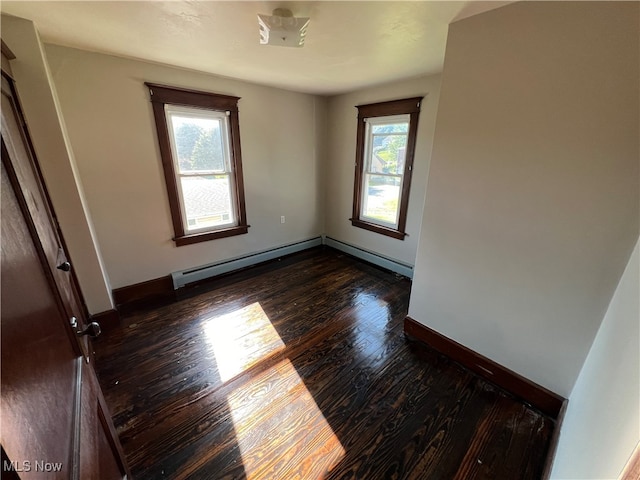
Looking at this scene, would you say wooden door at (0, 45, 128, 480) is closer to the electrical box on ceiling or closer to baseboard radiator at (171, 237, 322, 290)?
the electrical box on ceiling

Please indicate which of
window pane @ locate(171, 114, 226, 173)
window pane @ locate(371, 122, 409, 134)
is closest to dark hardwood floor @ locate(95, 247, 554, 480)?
window pane @ locate(171, 114, 226, 173)

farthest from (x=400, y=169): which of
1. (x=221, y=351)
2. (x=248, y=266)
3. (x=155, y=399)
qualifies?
(x=155, y=399)

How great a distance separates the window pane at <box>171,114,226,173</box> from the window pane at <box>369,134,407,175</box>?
1830mm

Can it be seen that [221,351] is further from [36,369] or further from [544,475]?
[544,475]

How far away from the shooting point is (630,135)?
112 centimetres

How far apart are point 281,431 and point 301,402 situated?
206mm

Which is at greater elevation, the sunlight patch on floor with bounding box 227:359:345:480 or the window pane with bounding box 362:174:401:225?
the window pane with bounding box 362:174:401:225

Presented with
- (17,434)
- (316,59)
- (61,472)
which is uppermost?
(316,59)

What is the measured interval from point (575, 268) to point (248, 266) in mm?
3095

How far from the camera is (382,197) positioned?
336cm

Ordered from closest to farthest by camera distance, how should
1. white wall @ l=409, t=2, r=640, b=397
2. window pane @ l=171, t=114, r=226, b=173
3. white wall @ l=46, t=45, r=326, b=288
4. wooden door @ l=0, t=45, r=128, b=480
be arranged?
wooden door @ l=0, t=45, r=128, b=480
white wall @ l=409, t=2, r=640, b=397
white wall @ l=46, t=45, r=326, b=288
window pane @ l=171, t=114, r=226, b=173

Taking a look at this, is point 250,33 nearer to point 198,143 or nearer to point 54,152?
point 198,143

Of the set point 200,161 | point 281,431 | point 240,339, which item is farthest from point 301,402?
point 200,161

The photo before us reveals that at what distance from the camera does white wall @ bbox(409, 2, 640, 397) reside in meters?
1.16
